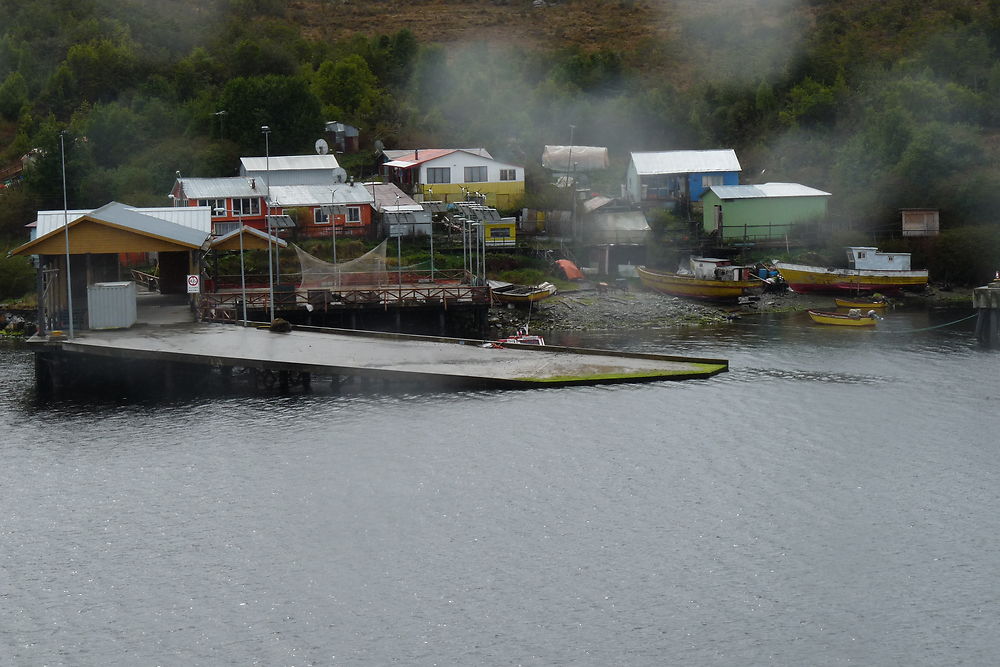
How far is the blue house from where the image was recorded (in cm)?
7406

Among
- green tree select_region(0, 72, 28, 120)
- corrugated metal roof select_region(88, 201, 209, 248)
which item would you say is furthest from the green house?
green tree select_region(0, 72, 28, 120)

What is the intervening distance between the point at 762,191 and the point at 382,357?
3639 centimetres

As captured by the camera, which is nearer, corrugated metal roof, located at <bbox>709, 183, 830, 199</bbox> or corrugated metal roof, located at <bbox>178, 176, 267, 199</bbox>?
corrugated metal roof, located at <bbox>178, 176, 267, 199</bbox>

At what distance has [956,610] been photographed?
948 inches

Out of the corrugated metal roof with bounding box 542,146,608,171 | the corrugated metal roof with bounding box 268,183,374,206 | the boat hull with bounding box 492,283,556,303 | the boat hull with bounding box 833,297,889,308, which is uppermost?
the corrugated metal roof with bounding box 542,146,608,171

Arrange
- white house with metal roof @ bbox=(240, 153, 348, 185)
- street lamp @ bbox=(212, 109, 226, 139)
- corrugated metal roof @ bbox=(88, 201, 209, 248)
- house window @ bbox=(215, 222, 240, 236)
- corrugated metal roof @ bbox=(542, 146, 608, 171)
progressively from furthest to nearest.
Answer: corrugated metal roof @ bbox=(542, 146, 608, 171) → street lamp @ bbox=(212, 109, 226, 139) → white house with metal roof @ bbox=(240, 153, 348, 185) → house window @ bbox=(215, 222, 240, 236) → corrugated metal roof @ bbox=(88, 201, 209, 248)

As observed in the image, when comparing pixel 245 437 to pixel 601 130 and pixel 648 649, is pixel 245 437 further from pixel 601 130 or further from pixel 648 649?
pixel 601 130

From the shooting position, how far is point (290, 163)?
237 ft

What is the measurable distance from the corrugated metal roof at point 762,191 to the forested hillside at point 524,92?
2423mm

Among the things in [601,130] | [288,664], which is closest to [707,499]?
[288,664]

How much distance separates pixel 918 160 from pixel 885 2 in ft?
173

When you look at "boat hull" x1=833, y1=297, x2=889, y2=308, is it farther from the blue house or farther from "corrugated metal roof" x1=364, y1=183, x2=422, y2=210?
"corrugated metal roof" x1=364, y1=183, x2=422, y2=210

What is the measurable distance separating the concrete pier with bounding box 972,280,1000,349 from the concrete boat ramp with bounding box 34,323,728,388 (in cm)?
1398

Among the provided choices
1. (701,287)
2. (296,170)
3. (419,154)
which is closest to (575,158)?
(419,154)
